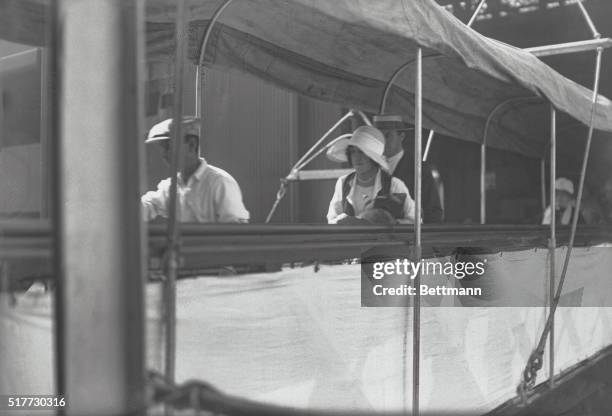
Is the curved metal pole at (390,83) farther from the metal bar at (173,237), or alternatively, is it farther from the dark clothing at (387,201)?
the metal bar at (173,237)

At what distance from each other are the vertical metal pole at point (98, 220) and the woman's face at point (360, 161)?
293 centimetres

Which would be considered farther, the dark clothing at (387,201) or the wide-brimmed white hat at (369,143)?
the wide-brimmed white hat at (369,143)

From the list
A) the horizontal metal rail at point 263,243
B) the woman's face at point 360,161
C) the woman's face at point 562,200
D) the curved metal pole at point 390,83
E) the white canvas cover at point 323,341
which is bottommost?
the white canvas cover at point 323,341

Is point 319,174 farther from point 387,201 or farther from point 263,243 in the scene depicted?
point 263,243

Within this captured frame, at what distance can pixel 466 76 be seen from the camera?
4.90 metres

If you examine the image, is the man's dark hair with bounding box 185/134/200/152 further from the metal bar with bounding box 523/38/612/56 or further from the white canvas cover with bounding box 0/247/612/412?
the metal bar with bounding box 523/38/612/56

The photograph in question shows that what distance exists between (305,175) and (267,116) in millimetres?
1576

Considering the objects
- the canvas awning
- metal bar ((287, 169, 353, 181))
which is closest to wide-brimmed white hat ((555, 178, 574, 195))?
the canvas awning

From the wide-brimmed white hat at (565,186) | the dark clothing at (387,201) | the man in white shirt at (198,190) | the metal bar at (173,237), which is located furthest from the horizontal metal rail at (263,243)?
the wide-brimmed white hat at (565,186)

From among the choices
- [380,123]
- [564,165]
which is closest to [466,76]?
[380,123]

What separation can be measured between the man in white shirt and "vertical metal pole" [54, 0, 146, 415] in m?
2.40

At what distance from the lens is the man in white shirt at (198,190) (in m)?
3.92

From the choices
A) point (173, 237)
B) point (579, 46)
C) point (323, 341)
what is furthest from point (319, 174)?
point (173, 237)

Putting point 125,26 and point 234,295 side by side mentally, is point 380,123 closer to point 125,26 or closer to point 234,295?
point 234,295
